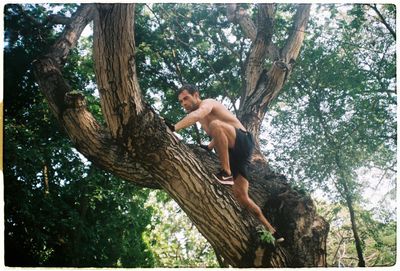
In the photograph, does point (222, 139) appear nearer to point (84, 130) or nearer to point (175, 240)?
point (84, 130)

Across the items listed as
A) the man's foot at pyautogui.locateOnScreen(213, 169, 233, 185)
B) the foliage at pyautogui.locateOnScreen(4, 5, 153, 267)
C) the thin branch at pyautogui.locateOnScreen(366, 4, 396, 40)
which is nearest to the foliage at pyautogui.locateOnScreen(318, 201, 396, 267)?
the man's foot at pyautogui.locateOnScreen(213, 169, 233, 185)

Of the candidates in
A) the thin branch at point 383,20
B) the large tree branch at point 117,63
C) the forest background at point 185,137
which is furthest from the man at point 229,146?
the thin branch at point 383,20

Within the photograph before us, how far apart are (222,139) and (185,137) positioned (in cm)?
119

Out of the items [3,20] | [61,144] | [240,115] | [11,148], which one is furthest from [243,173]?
[3,20]

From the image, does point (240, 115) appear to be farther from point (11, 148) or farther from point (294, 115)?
point (11, 148)

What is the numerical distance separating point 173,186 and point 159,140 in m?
0.37

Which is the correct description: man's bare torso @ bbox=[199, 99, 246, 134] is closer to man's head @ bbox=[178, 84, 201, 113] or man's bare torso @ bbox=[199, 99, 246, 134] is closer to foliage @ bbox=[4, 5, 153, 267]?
man's head @ bbox=[178, 84, 201, 113]

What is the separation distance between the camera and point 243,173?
124 inches

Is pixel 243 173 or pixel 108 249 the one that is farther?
pixel 108 249

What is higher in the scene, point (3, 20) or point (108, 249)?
point (3, 20)

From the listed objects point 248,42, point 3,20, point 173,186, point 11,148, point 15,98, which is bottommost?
point 173,186

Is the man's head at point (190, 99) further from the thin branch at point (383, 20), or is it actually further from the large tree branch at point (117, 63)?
the thin branch at point (383, 20)

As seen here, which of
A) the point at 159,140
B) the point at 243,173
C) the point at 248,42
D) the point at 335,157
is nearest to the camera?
the point at 159,140

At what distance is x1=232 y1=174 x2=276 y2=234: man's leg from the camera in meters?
2.92
